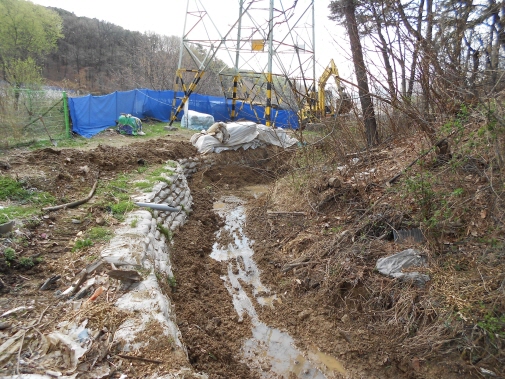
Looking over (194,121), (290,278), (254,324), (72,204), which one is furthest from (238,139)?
(254,324)

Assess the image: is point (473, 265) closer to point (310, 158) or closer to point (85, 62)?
point (310, 158)

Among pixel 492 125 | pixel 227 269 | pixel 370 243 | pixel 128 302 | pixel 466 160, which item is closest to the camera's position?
pixel 128 302

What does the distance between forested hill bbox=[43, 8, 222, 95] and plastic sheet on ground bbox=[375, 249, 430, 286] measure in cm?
2547

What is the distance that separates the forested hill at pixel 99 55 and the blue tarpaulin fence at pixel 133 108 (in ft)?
30.0

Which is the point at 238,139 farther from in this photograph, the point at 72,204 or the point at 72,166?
the point at 72,204

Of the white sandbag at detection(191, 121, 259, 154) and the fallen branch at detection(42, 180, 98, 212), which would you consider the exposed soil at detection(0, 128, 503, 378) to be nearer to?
the fallen branch at detection(42, 180, 98, 212)

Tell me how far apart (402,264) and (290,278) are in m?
1.64

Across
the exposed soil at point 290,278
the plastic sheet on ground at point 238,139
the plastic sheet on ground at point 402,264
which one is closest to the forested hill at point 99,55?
the plastic sheet on ground at point 238,139

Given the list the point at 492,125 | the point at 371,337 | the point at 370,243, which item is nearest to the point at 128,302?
the point at 371,337

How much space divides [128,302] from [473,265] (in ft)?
11.5

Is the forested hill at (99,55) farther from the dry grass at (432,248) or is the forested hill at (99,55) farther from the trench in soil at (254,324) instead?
the dry grass at (432,248)

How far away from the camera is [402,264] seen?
13.2ft

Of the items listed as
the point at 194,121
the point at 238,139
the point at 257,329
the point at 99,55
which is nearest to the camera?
the point at 257,329

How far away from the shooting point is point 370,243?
458 cm
